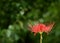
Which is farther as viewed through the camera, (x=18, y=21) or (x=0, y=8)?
(x=0, y=8)

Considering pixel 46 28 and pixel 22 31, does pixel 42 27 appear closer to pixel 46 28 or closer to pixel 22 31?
pixel 46 28

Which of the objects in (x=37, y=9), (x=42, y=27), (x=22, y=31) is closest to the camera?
(x=42, y=27)

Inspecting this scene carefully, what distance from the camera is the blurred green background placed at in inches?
93.8

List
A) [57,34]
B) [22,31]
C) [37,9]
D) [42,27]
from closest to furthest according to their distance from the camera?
1. [42,27]
2. [57,34]
3. [22,31]
4. [37,9]

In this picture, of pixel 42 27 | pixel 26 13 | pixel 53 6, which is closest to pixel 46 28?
pixel 42 27

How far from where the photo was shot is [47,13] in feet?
8.21

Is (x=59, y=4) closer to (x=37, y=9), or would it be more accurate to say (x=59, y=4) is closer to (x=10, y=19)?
(x=37, y=9)

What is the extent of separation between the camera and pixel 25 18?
251 cm

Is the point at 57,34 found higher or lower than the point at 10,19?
lower

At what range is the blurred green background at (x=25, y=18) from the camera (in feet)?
7.82

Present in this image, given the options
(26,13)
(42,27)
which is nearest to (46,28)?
(42,27)

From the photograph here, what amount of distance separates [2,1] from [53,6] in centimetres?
60

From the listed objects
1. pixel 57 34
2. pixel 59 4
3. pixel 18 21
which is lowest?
pixel 57 34

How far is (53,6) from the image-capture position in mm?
2451
